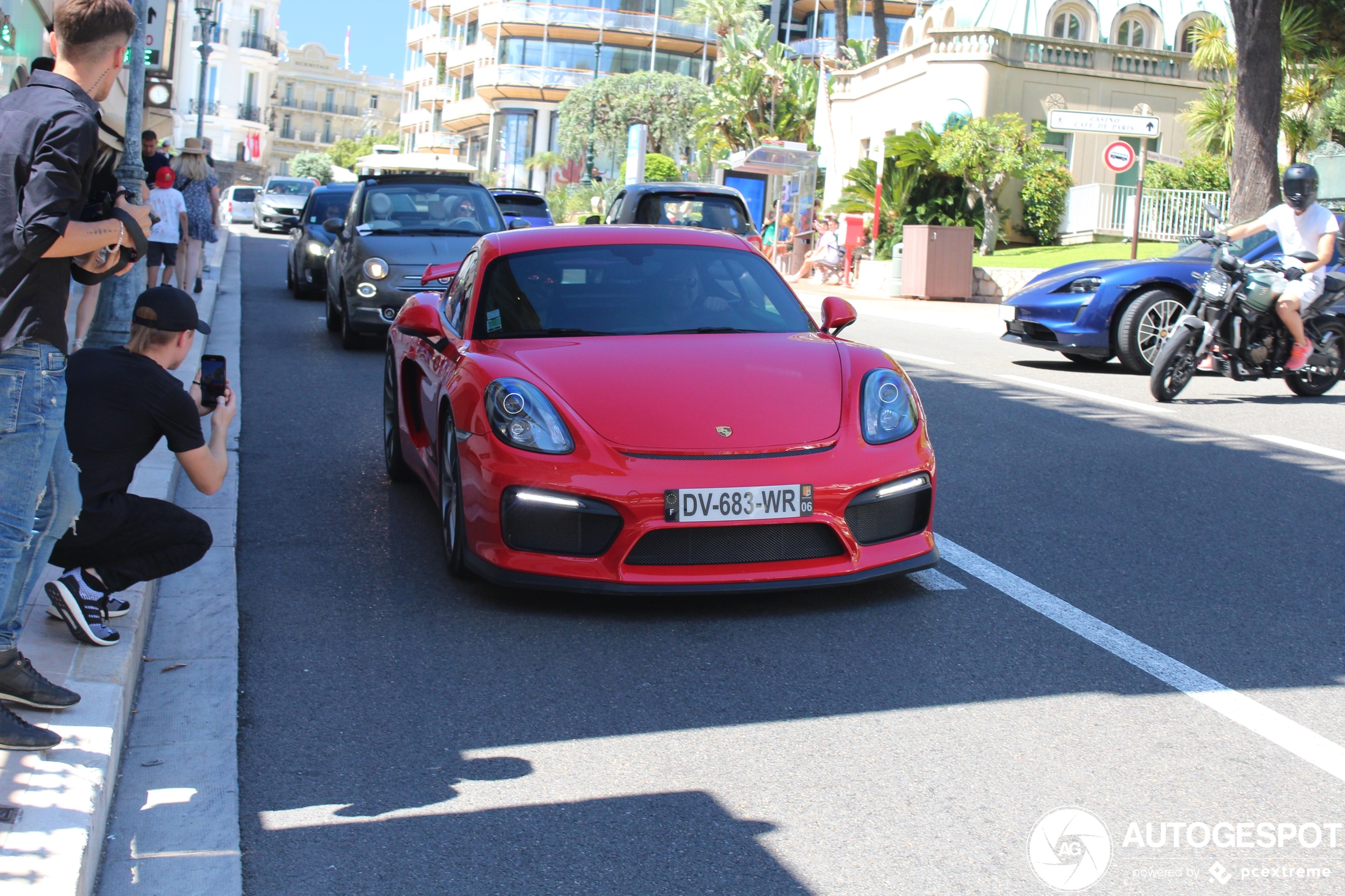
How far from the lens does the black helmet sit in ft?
36.0

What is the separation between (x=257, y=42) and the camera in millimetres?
104188

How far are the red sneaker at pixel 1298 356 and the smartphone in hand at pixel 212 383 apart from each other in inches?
369

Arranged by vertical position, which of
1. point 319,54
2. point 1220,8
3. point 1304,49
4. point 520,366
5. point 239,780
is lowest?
point 239,780

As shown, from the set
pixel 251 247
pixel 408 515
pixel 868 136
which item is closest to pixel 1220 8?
pixel 868 136

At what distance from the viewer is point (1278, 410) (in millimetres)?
11062

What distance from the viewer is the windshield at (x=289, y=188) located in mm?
43250

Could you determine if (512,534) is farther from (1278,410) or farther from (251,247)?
(251,247)

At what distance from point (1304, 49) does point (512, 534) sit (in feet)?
89.3

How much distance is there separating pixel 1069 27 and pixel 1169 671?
43.0m

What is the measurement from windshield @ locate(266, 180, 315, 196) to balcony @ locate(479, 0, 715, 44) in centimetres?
4693

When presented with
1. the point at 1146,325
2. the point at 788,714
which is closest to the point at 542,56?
the point at 1146,325

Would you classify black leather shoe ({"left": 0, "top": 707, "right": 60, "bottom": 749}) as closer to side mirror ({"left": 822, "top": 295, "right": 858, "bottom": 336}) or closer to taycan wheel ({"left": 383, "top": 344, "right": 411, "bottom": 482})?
side mirror ({"left": 822, "top": 295, "right": 858, "bottom": 336})

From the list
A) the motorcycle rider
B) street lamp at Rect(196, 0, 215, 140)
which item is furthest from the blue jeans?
street lamp at Rect(196, 0, 215, 140)

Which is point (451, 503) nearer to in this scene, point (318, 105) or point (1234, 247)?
point (1234, 247)
